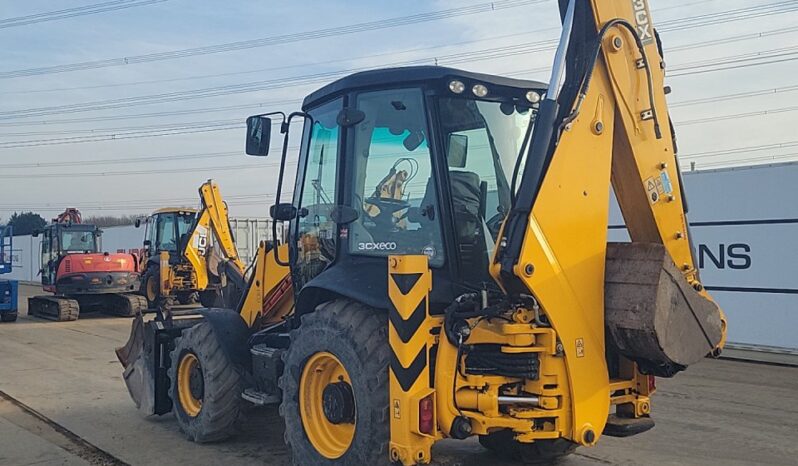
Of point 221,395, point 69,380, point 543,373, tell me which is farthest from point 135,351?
point 543,373

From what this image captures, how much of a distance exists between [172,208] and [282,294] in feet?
46.3

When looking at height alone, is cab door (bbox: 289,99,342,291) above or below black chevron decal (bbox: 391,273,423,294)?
above

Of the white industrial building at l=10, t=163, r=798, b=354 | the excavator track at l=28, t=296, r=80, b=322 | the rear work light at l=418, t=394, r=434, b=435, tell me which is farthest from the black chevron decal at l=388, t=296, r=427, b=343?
the excavator track at l=28, t=296, r=80, b=322

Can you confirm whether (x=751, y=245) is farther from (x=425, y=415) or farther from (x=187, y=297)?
(x=187, y=297)

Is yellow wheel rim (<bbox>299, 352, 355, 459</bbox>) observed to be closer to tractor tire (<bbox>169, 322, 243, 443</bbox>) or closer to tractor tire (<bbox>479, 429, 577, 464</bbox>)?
tractor tire (<bbox>479, 429, 577, 464</bbox>)

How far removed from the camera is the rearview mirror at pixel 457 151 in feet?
16.4

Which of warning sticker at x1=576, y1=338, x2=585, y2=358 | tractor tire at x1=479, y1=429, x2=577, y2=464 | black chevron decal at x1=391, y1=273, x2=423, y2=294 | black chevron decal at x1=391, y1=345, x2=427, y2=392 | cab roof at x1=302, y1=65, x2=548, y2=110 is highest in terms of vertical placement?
cab roof at x1=302, y1=65, x2=548, y2=110

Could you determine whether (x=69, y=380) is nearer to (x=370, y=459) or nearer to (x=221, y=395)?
(x=221, y=395)

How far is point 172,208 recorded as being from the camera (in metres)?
20.1

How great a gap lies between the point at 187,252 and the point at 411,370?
49.4 ft

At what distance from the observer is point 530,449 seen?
19.0 feet

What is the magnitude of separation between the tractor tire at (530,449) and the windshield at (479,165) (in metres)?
1.55

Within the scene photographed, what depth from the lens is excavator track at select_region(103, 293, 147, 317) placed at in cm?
1914

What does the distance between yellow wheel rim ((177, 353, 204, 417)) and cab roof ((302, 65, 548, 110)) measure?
9.16 feet
